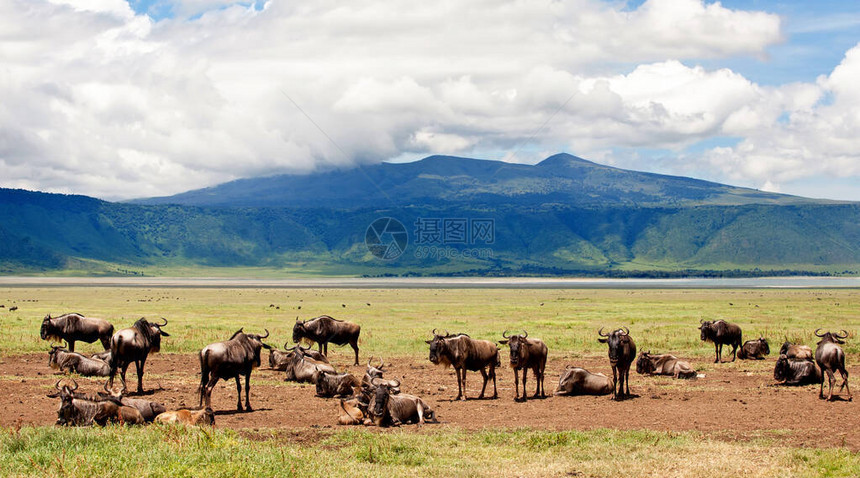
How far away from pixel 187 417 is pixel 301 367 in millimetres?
8342

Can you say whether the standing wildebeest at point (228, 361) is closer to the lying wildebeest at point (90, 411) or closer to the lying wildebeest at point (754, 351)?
the lying wildebeest at point (90, 411)

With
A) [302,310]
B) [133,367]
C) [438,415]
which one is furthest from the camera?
[302,310]

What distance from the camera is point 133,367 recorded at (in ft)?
90.0

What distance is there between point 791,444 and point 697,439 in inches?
67.7

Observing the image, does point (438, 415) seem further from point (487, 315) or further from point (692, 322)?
point (487, 315)

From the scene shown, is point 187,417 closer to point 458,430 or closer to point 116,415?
point 116,415

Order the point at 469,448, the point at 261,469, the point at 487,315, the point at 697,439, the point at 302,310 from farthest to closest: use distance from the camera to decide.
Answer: the point at 302,310, the point at 487,315, the point at 697,439, the point at 469,448, the point at 261,469

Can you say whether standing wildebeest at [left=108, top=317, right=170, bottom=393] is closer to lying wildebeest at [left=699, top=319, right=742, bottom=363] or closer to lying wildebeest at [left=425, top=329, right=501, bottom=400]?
lying wildebeest at [left=425, top=329, right=501, bottom=400]

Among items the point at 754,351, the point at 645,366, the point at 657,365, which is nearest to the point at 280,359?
the point at 645,366

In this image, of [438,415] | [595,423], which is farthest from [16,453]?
[595,423]

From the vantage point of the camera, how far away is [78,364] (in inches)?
964

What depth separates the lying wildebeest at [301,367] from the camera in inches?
944

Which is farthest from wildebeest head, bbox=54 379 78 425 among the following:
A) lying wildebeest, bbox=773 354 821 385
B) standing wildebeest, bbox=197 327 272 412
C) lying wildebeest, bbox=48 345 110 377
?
lying wildebeest, bbox=773 354 821 385

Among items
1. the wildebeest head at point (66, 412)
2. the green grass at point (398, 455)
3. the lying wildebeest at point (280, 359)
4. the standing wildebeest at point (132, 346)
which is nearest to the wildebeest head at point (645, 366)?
the lying wildebeest at point (280, 359)
